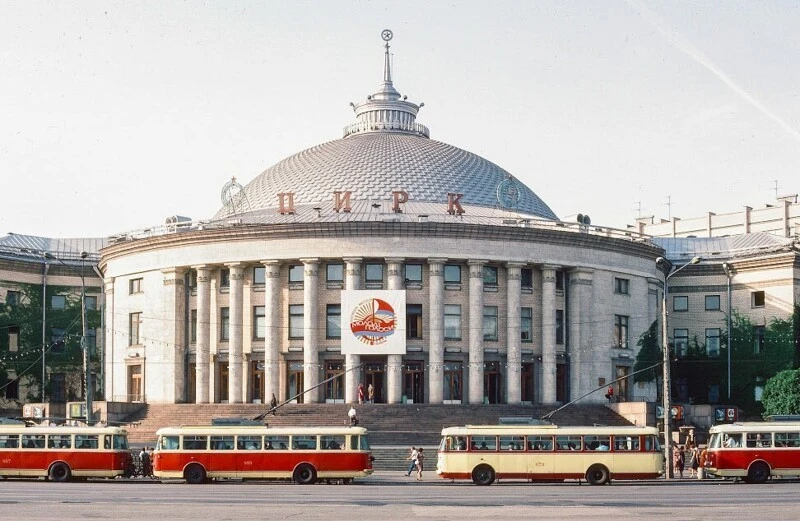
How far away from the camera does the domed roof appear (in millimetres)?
78000

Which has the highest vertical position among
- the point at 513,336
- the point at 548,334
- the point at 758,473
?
the point at 548,334

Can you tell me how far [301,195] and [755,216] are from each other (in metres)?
67.7

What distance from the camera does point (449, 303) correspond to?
7169 centimetres

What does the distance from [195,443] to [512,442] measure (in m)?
12.3

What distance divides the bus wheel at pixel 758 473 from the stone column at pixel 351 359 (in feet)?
82.7

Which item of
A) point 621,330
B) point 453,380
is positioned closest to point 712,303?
point 621,330

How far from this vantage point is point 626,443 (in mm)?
49406

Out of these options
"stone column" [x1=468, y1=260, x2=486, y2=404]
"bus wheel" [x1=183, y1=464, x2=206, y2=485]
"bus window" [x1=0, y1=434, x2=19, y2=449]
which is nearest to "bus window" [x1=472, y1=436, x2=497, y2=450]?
"bus wheel" [x1=183, y1=464, x2=206, y2=485]

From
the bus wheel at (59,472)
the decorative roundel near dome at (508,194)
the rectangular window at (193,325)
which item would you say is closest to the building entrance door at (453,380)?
the decorative roundel near dome at (508,194)

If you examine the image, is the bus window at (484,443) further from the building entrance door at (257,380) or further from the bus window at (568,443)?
the building entrance door at (257,380)

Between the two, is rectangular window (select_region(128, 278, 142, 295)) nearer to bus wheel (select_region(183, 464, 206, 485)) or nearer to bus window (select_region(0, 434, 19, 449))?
bus window (select_region(0, 434, 19, 449))

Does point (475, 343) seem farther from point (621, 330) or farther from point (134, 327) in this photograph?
point (134, 327)

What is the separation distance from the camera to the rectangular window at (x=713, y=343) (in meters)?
83.6

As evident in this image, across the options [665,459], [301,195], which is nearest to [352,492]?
[665,459]
